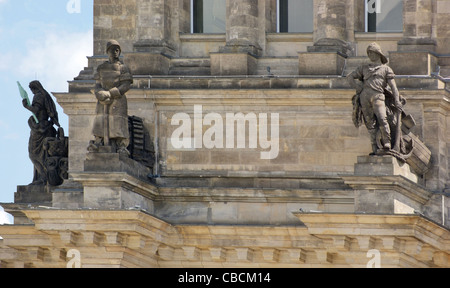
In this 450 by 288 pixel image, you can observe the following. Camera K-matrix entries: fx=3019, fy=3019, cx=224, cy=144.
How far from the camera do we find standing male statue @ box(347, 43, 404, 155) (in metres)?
62.6

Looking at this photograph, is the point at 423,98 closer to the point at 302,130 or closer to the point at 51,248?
the point at 302,130

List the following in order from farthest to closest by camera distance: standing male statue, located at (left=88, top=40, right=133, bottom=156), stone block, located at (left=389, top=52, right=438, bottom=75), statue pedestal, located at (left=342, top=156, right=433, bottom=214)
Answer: stone block, located at (left=389, top=52, right=438, bottom=75) → standing male statue, located at (left=88, top=40, right=133, bottom=156) → statue pedestal, located at (left=342, top=156, right=433, bottom=214)

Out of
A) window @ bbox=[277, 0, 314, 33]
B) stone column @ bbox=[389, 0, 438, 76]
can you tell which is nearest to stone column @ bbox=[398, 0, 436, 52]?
stone column @ bbox=[389, 0, 438, 76]

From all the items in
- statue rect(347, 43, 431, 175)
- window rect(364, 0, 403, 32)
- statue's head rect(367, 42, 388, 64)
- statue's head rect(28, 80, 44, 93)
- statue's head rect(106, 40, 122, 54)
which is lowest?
statue rect(347, 43, 431, 175)

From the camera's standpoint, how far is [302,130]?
2584 inches

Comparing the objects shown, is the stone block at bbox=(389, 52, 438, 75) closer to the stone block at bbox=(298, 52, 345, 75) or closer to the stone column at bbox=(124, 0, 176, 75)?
the stone block at bbox=(298, 52, 345, 75)

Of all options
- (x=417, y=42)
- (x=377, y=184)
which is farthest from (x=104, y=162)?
(x=417, y=42)

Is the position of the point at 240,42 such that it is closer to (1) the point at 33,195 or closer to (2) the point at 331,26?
(2) the point at 331,26

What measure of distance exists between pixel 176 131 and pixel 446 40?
6.26 metres

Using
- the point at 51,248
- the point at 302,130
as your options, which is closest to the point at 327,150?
the point at 302,130

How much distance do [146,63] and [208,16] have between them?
97.6 inches

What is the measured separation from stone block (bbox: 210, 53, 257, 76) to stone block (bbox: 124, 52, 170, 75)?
1.14 m

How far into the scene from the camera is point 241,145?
65812 millimetres

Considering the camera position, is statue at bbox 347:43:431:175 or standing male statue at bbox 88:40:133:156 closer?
statue at bbox 347:43:431:175
